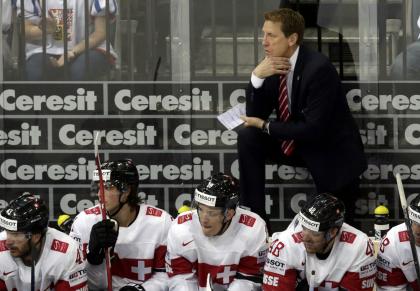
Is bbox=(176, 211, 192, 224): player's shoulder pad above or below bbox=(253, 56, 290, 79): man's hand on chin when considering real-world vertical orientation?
below

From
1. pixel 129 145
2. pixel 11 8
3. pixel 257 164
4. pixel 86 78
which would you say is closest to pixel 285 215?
pixel 257 164

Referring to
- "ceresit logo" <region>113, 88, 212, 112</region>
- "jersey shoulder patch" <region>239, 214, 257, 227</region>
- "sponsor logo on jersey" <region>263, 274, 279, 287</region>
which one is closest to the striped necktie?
"ceresit logo" <region>113, 88, 212, 112</region>

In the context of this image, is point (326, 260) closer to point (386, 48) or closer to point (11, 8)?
point (386, 48)

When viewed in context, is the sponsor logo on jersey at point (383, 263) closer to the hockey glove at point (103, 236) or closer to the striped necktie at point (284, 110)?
the striped necktie at point (284, 110)

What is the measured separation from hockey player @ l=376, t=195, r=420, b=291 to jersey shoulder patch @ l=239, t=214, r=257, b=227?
28.6 inches

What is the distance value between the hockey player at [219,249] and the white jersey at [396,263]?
658 millimetres

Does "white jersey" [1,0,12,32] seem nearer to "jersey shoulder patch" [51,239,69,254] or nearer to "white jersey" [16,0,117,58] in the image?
"white jersey" [16,0,117,58]

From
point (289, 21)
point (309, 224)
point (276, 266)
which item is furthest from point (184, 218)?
point (289, 21)

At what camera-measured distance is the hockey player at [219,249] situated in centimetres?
643

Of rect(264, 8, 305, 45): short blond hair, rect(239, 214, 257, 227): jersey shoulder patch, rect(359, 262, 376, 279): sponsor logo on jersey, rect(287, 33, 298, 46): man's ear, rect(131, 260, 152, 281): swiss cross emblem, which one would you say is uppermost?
rect(264, 8, 305, 45): short blond hair

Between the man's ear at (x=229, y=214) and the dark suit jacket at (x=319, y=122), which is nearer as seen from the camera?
the man's ear at (x=229, y=214)

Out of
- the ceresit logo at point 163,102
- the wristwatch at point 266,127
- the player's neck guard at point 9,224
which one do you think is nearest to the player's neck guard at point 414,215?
the wristwatch at point 266,127

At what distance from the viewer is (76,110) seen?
7672mm

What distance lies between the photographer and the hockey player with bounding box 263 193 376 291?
241 inches
